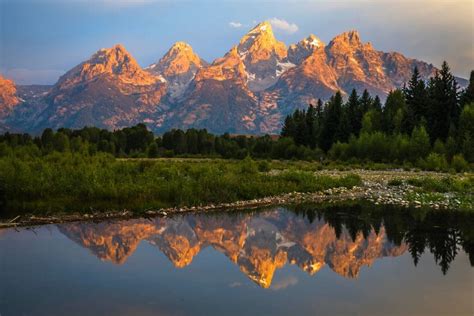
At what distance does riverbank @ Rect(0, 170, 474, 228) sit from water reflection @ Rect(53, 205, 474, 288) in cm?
135

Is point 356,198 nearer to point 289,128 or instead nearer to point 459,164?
point 459,164

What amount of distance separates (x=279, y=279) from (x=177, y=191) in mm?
13959

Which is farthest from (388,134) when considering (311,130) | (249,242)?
(249,242)

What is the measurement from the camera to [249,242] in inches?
836

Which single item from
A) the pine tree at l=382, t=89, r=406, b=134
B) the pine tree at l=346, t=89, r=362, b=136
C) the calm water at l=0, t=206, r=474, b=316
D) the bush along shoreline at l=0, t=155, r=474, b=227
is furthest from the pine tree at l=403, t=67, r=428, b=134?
the calm water at l=0, t=206, r=474, b=316

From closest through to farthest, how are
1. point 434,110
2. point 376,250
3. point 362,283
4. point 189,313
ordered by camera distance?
point 189,313, point 362,283, point 376,250, point 434,110

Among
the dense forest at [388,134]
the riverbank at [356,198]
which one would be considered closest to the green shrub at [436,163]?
the dense forest at [388,134]

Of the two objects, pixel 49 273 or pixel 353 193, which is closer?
pixel 49 273

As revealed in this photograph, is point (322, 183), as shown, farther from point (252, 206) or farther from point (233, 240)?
point (233, 240)

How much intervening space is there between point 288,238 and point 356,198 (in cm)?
1303

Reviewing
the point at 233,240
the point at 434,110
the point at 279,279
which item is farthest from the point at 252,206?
the point at 434,110

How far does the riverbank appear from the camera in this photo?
2359cm

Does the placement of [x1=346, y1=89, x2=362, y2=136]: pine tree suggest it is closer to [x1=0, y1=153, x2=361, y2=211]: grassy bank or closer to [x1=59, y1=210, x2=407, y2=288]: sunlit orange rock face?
[x1=0, y1=153, x2=361, y2=211]: grassy bank

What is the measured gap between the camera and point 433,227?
2322 centimetres
